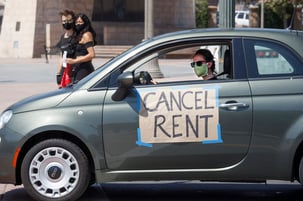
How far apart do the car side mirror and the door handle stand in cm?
86

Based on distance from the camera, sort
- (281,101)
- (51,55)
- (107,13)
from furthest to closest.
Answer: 1. (107,13)
2. (51,55)
3. (281,101)

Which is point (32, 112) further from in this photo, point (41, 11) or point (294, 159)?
point (41, 11)

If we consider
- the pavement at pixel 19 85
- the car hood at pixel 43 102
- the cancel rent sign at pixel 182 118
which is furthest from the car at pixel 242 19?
the cancel rent sign at pixel 182 118

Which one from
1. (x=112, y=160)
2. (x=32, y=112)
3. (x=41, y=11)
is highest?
(x=41, y=11)

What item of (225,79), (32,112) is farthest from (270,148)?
(32,112)

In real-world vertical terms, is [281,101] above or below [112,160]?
above

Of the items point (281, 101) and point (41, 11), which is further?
point (41, 11)

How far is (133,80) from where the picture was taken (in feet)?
21.8

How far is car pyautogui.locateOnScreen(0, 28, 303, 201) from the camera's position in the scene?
6.52 meters

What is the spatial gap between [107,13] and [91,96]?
4028cm

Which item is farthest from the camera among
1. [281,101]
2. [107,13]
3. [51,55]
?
[107,13]

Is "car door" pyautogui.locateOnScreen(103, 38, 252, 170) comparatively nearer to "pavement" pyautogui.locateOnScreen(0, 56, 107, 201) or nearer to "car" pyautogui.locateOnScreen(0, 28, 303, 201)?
"car" pyautogui.locateOnScreen(0, 28, 303, 201)

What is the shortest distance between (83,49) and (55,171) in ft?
10.7

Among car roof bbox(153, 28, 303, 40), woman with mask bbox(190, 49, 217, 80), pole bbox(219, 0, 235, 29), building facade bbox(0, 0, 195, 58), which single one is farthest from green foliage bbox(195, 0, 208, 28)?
car roof bbox(153, 28, 303, 40)
